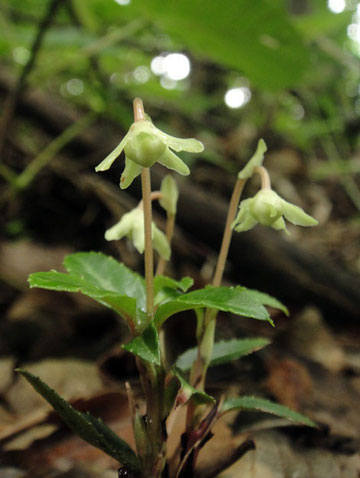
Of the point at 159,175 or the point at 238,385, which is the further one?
the point at 159,175

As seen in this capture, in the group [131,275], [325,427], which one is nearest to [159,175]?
[131,275]

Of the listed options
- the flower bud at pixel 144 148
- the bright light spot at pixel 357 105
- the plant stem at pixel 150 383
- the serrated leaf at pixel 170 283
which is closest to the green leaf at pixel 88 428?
the plant stem at pixel 150 383

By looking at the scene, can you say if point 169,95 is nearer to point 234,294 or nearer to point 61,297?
point 61,297

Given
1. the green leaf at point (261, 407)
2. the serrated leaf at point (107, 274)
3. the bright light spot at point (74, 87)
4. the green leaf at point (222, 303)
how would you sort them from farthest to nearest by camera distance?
the bright light spot at point (74, 87) → the serrated leaf at point (107, 274) → the green leaf at point (261, 407) → the green leaf at point (222, 303)

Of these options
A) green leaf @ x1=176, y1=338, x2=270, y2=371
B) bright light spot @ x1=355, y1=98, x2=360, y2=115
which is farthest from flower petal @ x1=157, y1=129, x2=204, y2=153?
bright light spot @ x1=355, y1=98, x2=360, y2=115

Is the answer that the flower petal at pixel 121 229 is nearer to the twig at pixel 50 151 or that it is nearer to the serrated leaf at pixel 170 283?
the serrated leaf at pixel 170 283

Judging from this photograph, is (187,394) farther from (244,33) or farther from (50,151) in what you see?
(244,33)

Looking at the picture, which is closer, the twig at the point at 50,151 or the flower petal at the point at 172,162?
the flower petal at the point at 172,162

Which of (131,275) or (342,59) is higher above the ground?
(342,59)
